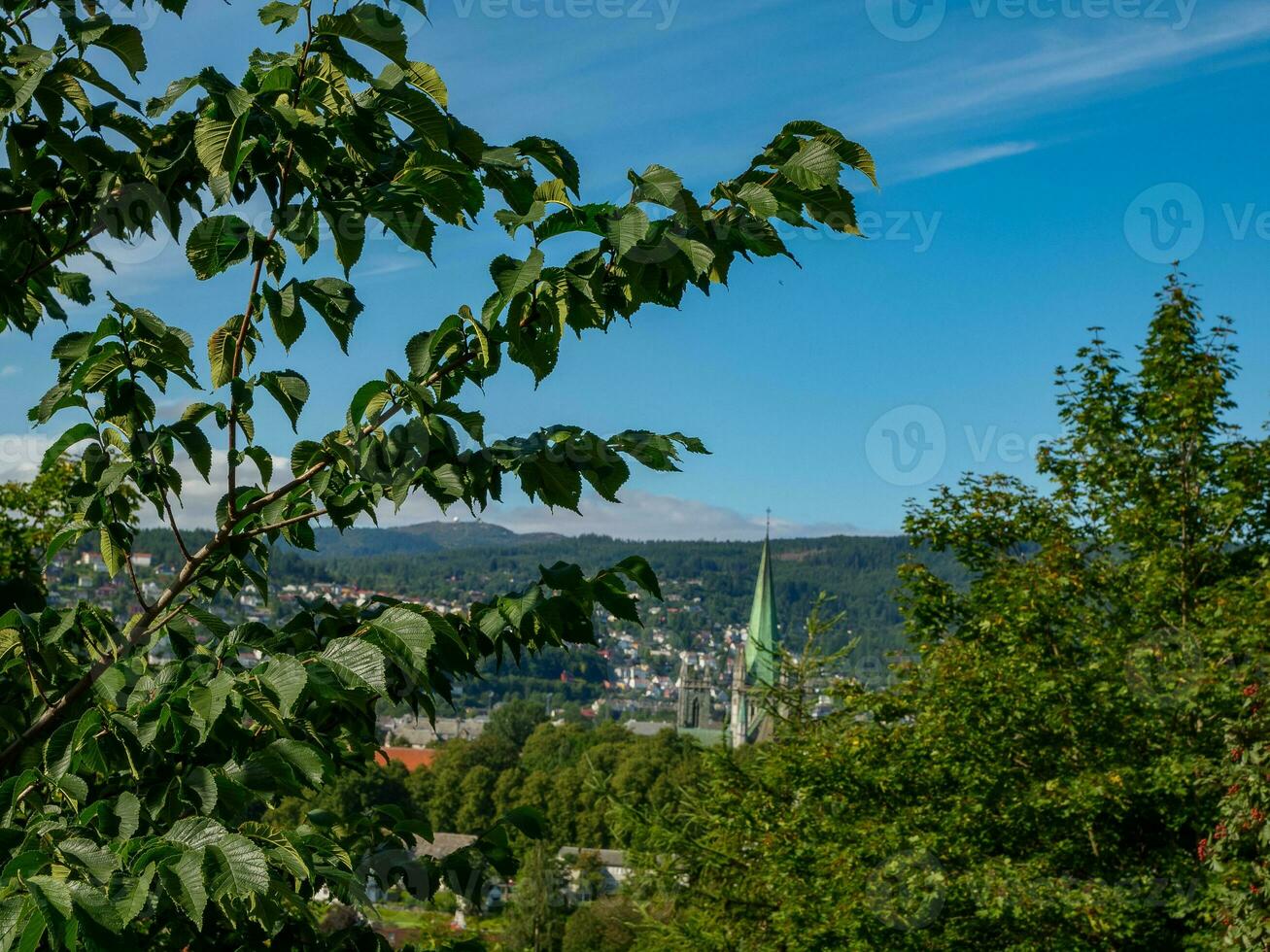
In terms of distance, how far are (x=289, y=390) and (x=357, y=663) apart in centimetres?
69

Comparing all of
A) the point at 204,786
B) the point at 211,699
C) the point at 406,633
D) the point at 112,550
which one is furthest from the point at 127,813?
the point at 112,550

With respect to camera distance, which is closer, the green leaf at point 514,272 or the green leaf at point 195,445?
the green leaf at point 514,272

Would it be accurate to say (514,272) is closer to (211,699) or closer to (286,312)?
(286,312)

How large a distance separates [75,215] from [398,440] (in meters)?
1.11

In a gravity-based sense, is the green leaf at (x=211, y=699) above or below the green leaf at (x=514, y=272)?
below

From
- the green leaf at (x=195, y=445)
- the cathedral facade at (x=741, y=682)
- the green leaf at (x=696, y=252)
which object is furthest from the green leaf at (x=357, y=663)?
the cathedral facade at (x=741, y=682)

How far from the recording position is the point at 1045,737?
1198 centimetres

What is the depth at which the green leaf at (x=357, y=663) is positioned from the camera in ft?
5.84

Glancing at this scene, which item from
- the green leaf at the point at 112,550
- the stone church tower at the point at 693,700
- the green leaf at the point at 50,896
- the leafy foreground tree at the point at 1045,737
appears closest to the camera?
the green leaf at the point at 50,896

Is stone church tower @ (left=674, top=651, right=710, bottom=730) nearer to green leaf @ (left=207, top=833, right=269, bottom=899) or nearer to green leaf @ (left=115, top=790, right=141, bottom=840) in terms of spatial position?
green leaf @ (left=115, top=790, right=141, bottom=840)

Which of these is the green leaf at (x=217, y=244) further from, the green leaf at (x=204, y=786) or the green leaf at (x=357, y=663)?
the green leaf at (x=204, y=786)

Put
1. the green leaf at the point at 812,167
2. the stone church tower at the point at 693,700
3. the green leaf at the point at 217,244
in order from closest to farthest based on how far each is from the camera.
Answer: the green leaf at the point at 812,167, the green leaf at the point at 217,244, the stone church tower at the point at 693,700

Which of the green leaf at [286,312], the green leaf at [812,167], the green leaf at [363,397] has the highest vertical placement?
the green leaf at [812,167]

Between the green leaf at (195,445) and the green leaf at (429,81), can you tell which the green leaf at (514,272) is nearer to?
the green leaf at (429,81)
